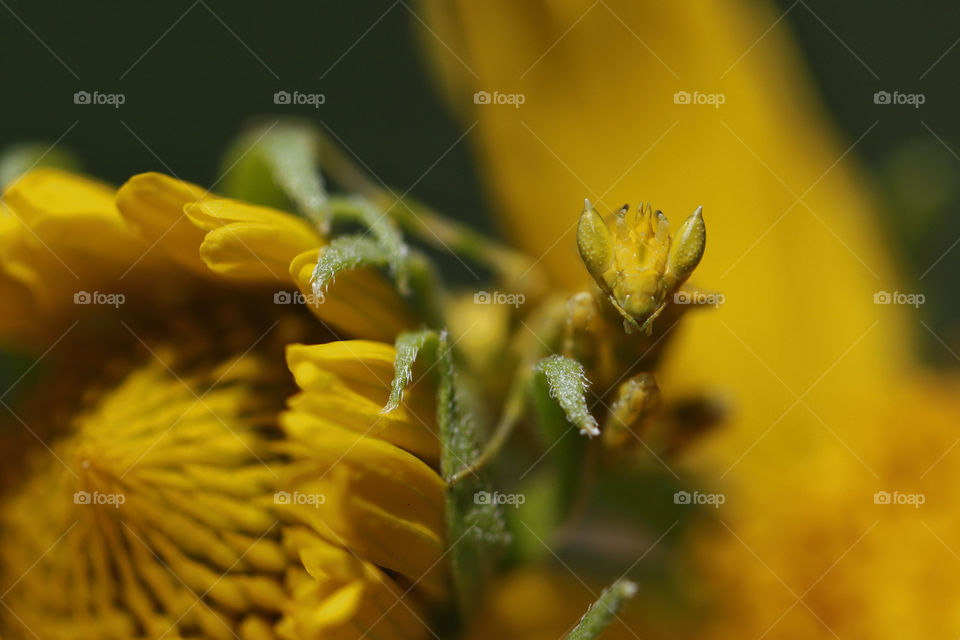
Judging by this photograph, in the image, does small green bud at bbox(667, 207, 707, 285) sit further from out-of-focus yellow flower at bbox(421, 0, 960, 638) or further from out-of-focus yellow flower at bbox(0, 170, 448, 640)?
out-of-focus yellow flower at bbox(421, 0, 960, 638)

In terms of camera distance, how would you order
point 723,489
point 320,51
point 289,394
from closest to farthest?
point 289,394, point 723,489, point 320,51

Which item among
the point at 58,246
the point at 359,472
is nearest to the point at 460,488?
the point at 359,472

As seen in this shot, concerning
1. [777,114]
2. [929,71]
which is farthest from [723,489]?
[929,71]

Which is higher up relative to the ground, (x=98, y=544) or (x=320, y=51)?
(x=320, y=51)

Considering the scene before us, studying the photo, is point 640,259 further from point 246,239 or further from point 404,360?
point 246,239

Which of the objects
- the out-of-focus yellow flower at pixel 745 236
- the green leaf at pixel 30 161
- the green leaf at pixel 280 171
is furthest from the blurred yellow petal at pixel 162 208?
the out-of-focus yellow flower at pixel 745 236

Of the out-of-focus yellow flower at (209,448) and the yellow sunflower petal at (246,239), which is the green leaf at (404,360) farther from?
the yellow sunflower petal at (246,239)

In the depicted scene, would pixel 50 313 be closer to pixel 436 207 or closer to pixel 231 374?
pixel 231 374
